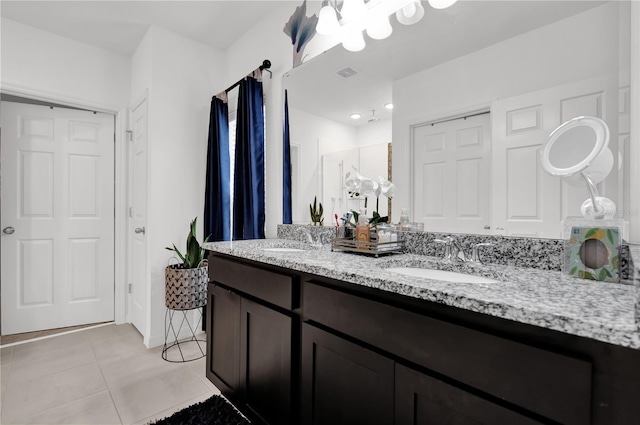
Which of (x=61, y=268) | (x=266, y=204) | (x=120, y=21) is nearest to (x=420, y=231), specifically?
(x=266, y=204)

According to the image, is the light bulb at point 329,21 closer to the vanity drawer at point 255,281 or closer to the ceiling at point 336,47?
the ceiling at point 336,47

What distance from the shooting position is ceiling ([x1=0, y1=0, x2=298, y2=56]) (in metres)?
2.34

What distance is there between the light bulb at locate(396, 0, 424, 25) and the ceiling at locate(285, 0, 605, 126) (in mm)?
24

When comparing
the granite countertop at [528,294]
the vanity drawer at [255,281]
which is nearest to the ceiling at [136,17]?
the vanity drawer at [255,281]

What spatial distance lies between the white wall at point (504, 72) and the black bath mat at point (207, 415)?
133 cm

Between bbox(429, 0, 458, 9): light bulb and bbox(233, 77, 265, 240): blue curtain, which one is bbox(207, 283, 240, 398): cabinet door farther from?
bbox(429, 0, 458, 9): light bulb

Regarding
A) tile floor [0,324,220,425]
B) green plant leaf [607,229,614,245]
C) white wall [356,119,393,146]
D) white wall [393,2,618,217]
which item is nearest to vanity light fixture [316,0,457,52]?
white wall [393,2,618,217]

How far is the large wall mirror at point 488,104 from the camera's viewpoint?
102cm

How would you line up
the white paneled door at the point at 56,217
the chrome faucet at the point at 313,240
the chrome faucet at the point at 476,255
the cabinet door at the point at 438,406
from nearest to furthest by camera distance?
the cabinet door at the point at 438,406
the chrome faucet at the point at 476,255
the chrome faucet at the point at 313,240
the white paneled door at the point at 56,217

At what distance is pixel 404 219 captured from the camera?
149 cm

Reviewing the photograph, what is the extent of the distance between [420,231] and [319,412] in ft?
2.65

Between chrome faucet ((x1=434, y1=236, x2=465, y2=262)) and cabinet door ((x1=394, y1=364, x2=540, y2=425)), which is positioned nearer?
cabinet door ((x1=394, y1=364, x2=540, y2=425))

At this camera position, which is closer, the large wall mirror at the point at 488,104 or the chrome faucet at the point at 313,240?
the large wall mirror at the point at 488,104

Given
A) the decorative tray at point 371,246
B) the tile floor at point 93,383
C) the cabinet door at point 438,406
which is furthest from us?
the tile floor at point 93,383
